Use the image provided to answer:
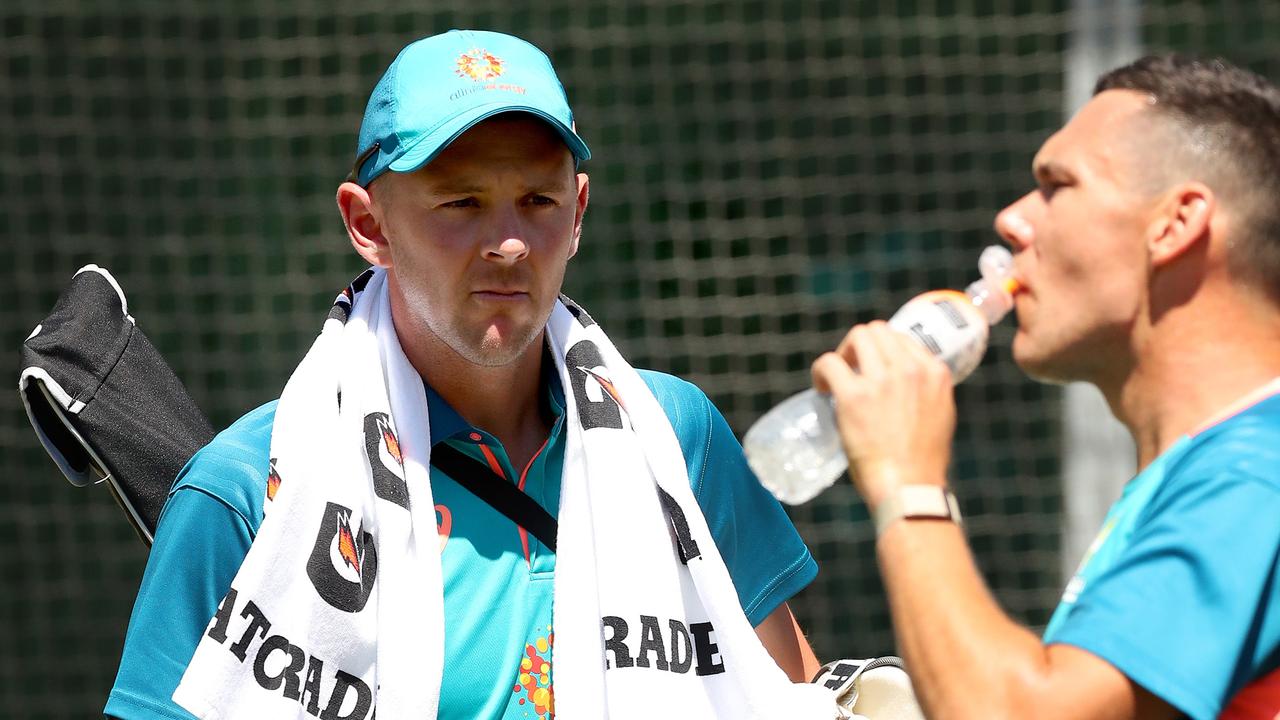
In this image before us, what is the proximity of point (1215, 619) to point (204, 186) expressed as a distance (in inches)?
240

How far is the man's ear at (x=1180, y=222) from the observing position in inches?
72.0

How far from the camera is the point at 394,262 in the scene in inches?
104

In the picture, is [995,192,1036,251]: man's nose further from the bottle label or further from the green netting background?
the green netting background

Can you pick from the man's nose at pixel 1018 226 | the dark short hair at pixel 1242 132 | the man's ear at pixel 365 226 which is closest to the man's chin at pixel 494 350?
the man's ear at pixel 365 226

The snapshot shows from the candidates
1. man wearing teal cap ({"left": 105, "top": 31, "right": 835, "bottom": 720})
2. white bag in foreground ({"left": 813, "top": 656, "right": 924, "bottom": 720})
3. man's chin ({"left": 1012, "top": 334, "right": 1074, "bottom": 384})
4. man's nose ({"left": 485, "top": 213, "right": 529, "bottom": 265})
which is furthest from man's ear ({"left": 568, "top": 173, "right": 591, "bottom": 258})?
man's chin ({"left": 1012, "top": 334, "right": 1074, "bottom": 384})

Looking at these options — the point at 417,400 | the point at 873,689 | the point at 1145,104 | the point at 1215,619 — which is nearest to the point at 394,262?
the point at 417,400

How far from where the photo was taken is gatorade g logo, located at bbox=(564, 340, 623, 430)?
259 cm

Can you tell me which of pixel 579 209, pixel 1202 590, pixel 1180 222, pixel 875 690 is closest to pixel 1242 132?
pixel 1180 222

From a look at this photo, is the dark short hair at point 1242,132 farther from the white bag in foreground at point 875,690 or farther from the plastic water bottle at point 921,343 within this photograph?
the white bag in foreground at point 875,690

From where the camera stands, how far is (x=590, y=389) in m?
2.65

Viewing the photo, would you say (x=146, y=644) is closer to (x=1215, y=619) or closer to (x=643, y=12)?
(x=1215, y=619)

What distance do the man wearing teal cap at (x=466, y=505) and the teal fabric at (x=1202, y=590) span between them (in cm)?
88

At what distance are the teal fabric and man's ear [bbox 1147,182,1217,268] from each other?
0.24 m

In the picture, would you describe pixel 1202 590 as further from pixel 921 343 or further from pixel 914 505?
pixel 921 343
